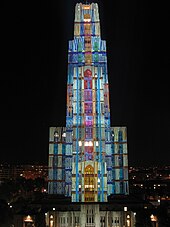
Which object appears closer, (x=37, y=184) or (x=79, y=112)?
(x=79, y=112)

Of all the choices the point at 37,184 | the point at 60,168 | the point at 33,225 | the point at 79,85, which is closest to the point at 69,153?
the point at 60,168

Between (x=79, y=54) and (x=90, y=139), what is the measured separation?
27.7 meters

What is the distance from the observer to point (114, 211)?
77750mm

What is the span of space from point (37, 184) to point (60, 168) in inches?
1937

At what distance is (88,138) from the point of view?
95812 mm

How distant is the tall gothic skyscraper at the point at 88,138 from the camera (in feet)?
306

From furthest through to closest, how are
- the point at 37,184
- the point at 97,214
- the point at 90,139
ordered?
the point at 37,184 → the point at 90,139 → the point at 97,214

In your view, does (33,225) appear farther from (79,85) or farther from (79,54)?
(79,54)

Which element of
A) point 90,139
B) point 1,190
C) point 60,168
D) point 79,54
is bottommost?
point 1,190

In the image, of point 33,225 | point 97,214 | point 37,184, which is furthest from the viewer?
point 37,184

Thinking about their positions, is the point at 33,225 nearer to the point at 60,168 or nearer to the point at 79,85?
the point at 60,168

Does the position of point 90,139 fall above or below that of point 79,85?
below

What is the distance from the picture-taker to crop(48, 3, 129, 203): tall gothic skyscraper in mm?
93250

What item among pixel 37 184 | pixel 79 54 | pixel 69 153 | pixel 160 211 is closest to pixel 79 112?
pixel 69 153
